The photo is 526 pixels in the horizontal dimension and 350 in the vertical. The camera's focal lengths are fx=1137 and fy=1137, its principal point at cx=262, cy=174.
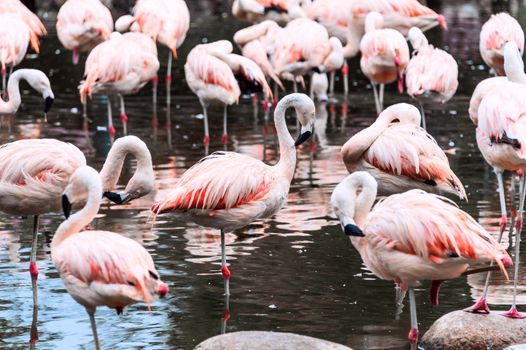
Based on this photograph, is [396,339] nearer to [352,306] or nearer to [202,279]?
[352,306]

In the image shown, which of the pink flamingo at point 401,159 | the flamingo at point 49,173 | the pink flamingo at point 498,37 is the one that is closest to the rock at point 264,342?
the flamingo at point 49,173

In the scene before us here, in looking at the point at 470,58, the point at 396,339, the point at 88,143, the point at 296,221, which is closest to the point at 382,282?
the point at 396,339

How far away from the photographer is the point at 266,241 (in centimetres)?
812

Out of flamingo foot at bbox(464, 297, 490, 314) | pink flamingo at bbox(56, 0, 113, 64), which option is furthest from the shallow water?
pink flamingo at bbox(56, 0, 113, 64)

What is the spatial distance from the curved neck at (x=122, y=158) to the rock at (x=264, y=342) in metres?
1.39

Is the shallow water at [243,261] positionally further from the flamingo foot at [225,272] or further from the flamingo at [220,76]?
the flamingo at [220,76]

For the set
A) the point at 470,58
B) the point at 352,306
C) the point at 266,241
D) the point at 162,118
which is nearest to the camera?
→ the point at 352,306

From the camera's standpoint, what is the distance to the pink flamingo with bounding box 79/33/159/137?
1147 cm

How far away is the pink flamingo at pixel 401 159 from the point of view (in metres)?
7.21

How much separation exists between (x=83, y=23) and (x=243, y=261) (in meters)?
6.76

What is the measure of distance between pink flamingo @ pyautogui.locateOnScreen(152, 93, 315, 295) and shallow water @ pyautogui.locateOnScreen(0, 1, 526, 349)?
428 mm

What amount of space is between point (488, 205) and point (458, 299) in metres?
2.38

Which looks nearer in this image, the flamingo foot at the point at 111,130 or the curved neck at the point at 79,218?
the curved neck at the point at 79,218

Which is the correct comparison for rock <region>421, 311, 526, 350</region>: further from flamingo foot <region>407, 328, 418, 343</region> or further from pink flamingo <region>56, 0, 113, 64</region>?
pink flamingo <region>56, 0, 113, 64</region>
